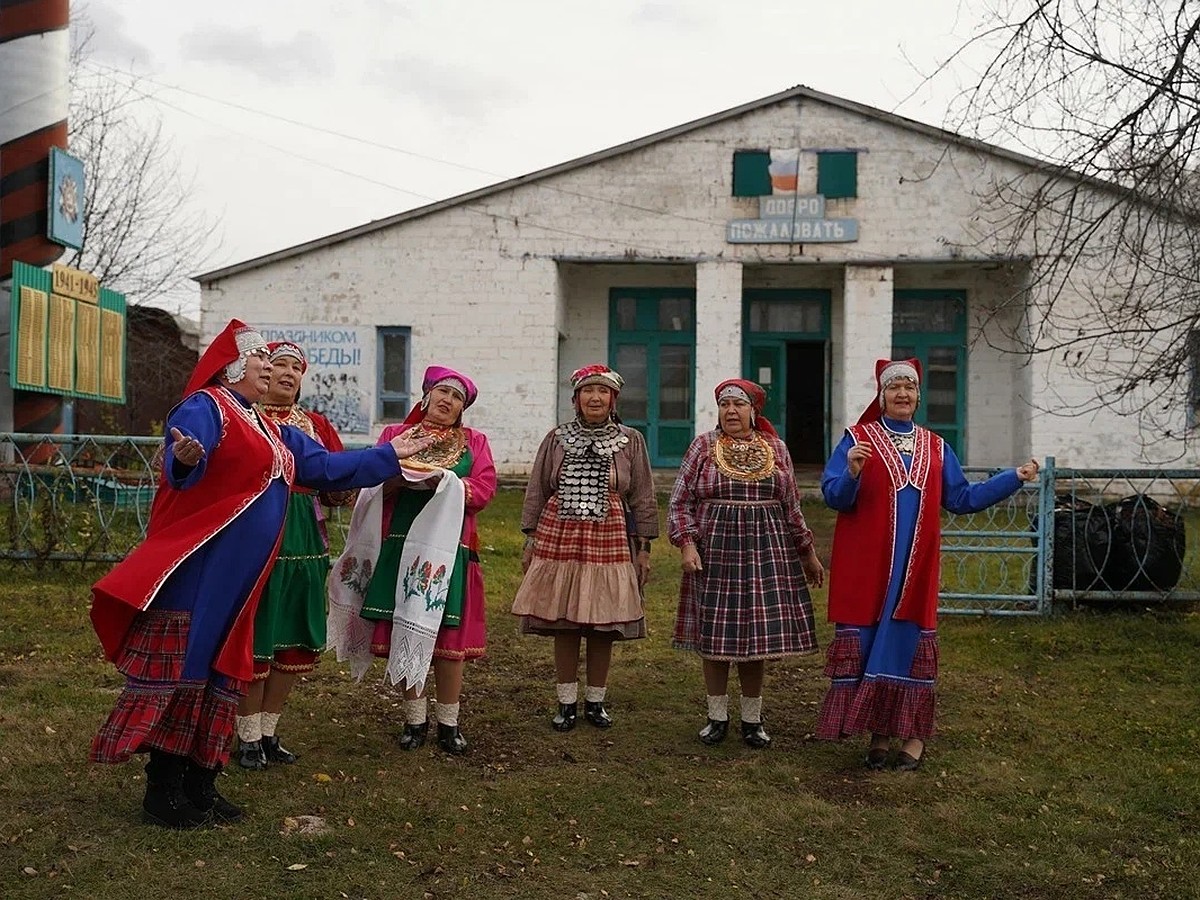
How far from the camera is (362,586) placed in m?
5.19

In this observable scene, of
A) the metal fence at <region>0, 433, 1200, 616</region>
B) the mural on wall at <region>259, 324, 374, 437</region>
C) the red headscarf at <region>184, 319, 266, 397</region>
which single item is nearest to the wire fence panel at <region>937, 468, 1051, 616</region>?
the metal fence at <region>0, 433, 1200, 616</region>

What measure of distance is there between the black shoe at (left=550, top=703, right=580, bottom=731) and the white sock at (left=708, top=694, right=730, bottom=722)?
26.1 inches

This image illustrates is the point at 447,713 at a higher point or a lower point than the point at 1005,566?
lower

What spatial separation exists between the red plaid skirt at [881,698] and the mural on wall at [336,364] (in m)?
13.4

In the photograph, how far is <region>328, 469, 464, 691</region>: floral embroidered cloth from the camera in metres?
4.93

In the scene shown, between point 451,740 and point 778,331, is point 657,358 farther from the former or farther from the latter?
point 451,740

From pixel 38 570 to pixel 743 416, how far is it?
6187 mm

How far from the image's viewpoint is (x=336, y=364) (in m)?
17.4

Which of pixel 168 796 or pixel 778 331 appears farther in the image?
pixel 778 331

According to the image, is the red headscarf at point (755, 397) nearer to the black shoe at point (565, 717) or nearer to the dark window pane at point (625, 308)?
the black shoe at point (565, 717)

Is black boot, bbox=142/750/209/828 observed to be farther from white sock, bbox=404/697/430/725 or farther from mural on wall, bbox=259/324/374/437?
mural on wall, bbox=259/324/374/437

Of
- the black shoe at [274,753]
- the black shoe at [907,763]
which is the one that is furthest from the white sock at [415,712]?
the black shoe at [907,763]

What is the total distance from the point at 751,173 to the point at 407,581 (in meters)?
13.4

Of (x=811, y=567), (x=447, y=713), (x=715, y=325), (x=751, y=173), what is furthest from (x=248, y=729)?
(x=751, y=173)
